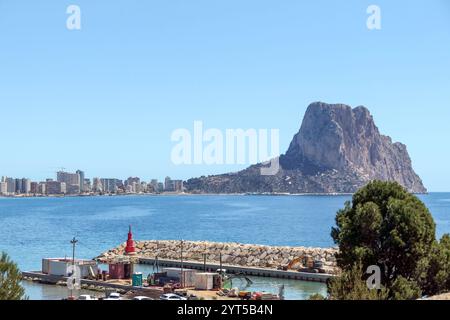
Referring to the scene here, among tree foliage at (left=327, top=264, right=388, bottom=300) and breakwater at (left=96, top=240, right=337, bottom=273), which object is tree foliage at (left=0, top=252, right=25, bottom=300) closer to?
tree foliage at (left=327, top=264, right=388, bottom=300)

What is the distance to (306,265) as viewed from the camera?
1704 inches

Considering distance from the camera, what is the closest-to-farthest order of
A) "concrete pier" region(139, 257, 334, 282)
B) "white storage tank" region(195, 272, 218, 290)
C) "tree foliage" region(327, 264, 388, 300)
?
"tree foliage" region(327, 264, 388, 300) → "white storage tank" region(195, 272, 218, 290) → "concrete pier" region(139, 257, 334, 282)

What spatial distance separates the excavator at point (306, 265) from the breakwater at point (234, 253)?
0.46 m

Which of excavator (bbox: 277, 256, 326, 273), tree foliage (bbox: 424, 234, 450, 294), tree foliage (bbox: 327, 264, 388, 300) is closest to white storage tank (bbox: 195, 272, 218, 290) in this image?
excavator (bbox: 277, 256, 326, 273)

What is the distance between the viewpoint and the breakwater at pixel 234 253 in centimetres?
4619

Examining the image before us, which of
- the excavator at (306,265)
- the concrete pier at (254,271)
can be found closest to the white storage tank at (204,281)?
the concrete pier at (254,271)

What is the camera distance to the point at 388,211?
20.8 metres

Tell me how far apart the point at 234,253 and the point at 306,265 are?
868 centimetres

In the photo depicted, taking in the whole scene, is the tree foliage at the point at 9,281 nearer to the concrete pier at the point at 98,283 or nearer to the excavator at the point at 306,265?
the concrete pier at the point at 98,283

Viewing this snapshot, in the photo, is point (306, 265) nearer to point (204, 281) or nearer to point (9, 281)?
point (204, 281)

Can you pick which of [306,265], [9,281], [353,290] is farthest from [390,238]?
[306,265]

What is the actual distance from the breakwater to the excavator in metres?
0.46

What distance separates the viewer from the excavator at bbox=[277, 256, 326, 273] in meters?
41.3
